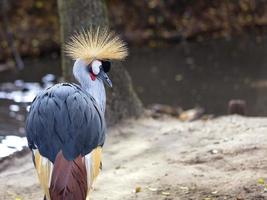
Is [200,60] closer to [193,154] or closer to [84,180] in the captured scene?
[193,154]

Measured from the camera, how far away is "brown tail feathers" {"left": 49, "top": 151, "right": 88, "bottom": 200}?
4.34 meters

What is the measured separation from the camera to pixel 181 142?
7562 millimetres

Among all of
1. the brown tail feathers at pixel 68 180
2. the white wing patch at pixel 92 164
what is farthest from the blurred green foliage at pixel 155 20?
the brown tail feathers at pixel 68 180

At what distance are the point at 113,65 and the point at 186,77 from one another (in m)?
5.77

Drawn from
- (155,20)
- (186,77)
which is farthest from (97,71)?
(155,20)

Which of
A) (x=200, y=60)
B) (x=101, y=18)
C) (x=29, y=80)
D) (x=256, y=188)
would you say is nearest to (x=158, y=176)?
(x=256, y=188)

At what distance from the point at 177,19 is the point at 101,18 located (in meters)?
10.4

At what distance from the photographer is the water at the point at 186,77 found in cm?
1187

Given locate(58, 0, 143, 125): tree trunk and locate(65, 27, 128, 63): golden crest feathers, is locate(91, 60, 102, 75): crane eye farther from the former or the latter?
locate(58, 0, 143, 125): tree trunk

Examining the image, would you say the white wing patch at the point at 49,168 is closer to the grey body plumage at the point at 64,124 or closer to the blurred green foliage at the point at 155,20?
the grey body plumage at the point at 64,124

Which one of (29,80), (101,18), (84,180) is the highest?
(101,18)

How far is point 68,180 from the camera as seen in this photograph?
14.3 feet

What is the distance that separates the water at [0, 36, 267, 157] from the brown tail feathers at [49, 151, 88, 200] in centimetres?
470

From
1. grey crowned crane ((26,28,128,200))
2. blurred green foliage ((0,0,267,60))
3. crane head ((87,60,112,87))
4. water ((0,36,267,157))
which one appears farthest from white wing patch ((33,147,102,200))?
blurred green foliage ((0,0,267,60))
